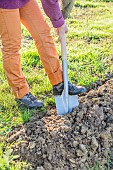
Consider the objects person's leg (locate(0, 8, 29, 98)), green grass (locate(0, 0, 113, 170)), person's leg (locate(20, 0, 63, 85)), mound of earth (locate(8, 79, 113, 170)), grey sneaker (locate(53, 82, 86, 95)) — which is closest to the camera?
mound of earth (locate(8, 79, 113, 170))

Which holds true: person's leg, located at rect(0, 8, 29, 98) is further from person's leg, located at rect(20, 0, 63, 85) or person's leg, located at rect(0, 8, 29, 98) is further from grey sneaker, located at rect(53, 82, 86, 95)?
grey sneaker, located at rect(53, 82, 86, 95)

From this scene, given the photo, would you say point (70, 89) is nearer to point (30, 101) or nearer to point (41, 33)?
point (30, 101)

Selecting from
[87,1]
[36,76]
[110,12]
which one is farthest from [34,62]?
[87,1]

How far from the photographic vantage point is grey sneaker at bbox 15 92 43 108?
14.6ft

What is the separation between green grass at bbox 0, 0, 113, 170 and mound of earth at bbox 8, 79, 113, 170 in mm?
126

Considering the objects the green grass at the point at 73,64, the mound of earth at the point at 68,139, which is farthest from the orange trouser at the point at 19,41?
the mound of earth at the point at 68,139

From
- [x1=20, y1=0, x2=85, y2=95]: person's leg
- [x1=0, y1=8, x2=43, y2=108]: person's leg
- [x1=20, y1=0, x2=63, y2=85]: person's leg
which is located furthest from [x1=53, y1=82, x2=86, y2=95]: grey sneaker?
[x1=0, y1=8, x2=43, y2=108]: person's leg

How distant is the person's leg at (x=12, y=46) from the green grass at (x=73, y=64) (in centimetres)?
29

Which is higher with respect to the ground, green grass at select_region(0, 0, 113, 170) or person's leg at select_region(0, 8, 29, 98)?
person's leg at select_region(0, 8, 29, 98)

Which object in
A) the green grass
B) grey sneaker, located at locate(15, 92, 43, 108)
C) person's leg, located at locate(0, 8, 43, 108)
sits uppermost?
person's leg, located at locate(0, 8, 43, 108)

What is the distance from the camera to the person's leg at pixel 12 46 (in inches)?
158

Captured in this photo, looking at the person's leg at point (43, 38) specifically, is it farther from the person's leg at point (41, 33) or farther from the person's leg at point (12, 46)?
the person's leg at point (12, 46)

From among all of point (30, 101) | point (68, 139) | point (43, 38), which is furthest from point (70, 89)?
point (68, 139)

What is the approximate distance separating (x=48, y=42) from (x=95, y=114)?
88 centimetres
